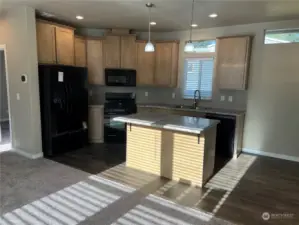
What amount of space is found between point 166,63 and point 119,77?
115 cm

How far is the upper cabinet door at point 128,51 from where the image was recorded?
5137 mm

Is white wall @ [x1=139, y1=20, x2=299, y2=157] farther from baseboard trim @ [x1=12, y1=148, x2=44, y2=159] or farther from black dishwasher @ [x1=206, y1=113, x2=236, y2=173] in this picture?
baseboard trim @ [x1=12, y1=148, x2=44, y2=159]

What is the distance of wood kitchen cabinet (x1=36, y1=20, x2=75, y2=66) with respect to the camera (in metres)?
4.03

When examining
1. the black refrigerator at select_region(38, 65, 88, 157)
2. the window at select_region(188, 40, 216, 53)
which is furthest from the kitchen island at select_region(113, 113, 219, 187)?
the window at select_region(188, 40, 216, 53)

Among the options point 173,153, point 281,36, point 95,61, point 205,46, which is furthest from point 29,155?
point 281,36

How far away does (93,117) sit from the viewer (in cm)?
506

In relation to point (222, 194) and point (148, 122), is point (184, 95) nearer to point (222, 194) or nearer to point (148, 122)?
point (148, 122)

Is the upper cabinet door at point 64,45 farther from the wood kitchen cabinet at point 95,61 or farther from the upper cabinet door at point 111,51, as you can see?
the upper cabinet door at point 111,51

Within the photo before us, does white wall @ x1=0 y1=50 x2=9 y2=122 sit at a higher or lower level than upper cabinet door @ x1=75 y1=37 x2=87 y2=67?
lower

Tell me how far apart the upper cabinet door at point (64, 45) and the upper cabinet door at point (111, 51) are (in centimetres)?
75

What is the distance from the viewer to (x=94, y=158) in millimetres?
4105

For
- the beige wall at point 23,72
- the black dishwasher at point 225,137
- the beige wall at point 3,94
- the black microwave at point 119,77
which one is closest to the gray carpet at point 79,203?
the beige wall at point 23,72

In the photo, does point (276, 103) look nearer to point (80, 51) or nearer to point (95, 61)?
point (95, 61)

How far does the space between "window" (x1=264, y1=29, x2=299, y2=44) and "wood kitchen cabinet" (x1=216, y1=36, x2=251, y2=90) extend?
39 centimetres
